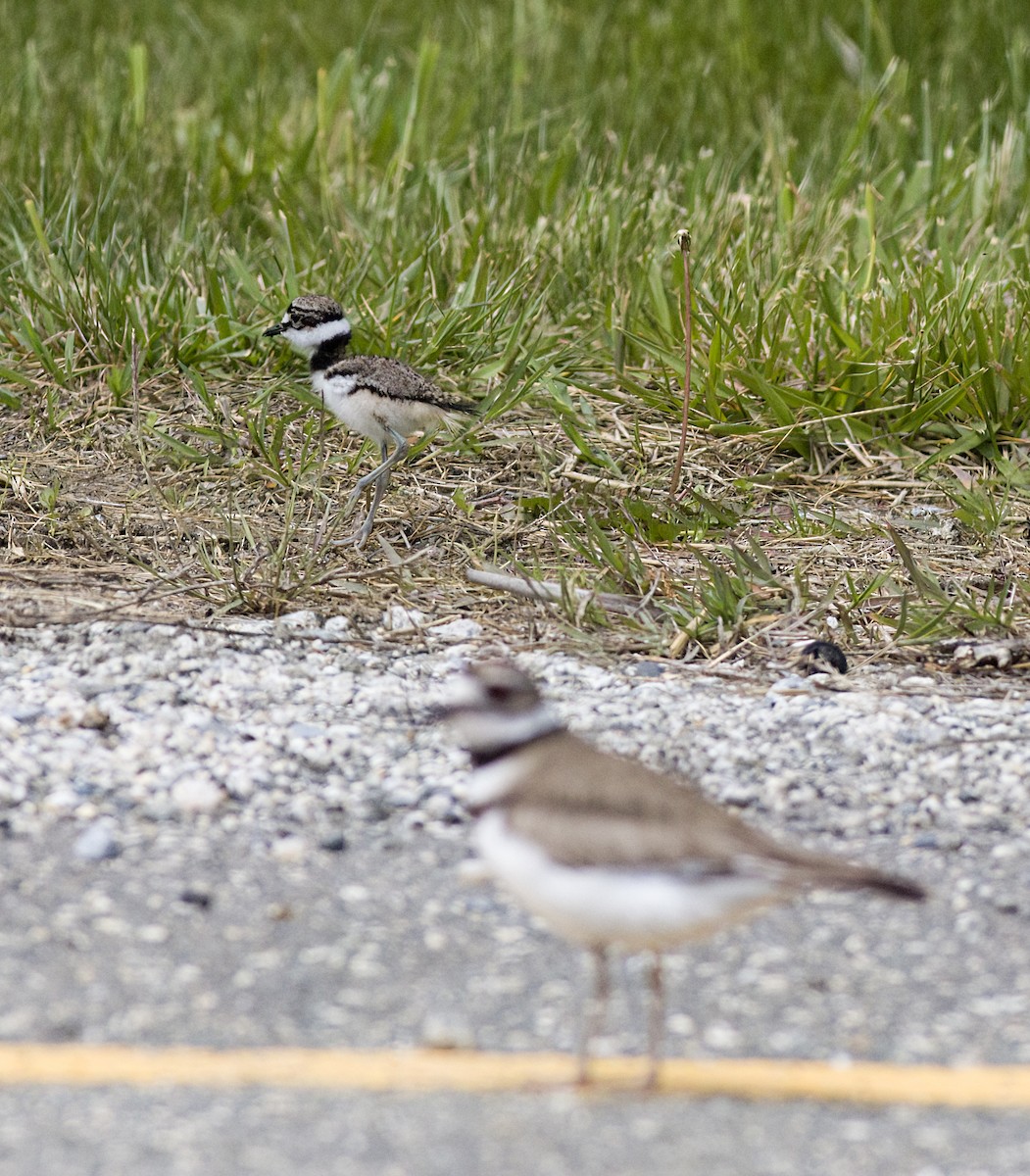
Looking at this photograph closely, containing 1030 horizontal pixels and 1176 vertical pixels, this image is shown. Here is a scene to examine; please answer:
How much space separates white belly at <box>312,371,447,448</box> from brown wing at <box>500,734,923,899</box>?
2.63 meters

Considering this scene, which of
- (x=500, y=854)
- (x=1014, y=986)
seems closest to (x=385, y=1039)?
(x=500, y=854)

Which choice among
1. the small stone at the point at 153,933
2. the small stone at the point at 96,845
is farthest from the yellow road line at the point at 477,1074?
the small stone at the point at 96,845

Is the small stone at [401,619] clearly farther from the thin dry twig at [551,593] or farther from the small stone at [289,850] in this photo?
the small stone at [289,850]

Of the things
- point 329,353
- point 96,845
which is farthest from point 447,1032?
point 329,353

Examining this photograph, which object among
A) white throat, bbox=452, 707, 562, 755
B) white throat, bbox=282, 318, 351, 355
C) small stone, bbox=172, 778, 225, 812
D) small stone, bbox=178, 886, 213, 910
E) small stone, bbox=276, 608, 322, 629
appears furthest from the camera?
white throat, bbox=282, 318, 351, 355

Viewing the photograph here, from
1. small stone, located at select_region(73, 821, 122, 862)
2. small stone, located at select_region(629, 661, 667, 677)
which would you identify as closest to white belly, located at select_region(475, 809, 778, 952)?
small stone, located at select_region(73, 821, 122, 862)

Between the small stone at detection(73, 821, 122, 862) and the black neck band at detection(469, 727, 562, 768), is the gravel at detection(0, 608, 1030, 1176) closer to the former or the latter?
the small stone at detection(73, 821, 122, 862)

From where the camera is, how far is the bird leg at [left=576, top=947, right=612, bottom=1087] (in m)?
2.80

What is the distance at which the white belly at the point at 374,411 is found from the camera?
5445mm

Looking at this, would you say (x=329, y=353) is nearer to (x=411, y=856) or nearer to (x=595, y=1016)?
(x=411, y=856)

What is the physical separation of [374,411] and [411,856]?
2.17 meters

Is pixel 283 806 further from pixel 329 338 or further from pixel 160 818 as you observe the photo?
pixel 329 338

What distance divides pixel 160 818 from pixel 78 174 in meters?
4.21

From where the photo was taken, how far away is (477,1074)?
9.35 feet
